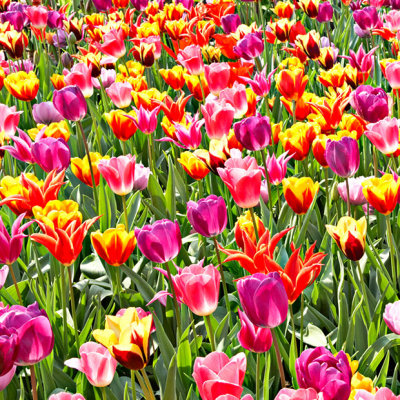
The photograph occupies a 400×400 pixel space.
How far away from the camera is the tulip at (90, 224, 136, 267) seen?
1.52 metres

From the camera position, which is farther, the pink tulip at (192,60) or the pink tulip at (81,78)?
the pink tulip at (192,60)

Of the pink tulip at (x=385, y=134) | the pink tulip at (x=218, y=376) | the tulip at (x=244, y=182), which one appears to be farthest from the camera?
the pink tulip at (x=385, y=134)

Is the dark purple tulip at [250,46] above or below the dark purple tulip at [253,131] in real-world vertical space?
above

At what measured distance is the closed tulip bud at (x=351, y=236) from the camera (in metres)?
1.45

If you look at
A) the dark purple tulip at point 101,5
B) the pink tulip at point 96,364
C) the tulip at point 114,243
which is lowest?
the pink tulip at point 96,364

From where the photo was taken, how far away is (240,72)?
2943mm

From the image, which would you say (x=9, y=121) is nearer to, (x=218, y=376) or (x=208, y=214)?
(x=208, y=214)

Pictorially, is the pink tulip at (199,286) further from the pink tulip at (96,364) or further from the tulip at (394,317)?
the tulip at (394,317)

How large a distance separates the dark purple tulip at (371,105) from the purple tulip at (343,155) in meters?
0.37

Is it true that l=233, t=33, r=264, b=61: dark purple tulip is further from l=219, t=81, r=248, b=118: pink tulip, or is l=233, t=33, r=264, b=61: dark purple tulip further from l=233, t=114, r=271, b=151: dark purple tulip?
l=233, t=114, r=271, b=151: dark purple tulip

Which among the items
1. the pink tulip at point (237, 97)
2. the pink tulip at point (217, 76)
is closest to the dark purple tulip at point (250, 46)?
the pink tulip at point (217, 76)

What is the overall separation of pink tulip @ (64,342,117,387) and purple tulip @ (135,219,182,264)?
33cm

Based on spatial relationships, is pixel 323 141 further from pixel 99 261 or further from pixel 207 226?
pixel 99 261

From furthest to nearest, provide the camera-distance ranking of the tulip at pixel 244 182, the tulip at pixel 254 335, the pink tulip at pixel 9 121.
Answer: the pink tulip at pixel 9 121 → the tulip at pixel 244 182 → the tulip at pixel 254 335
